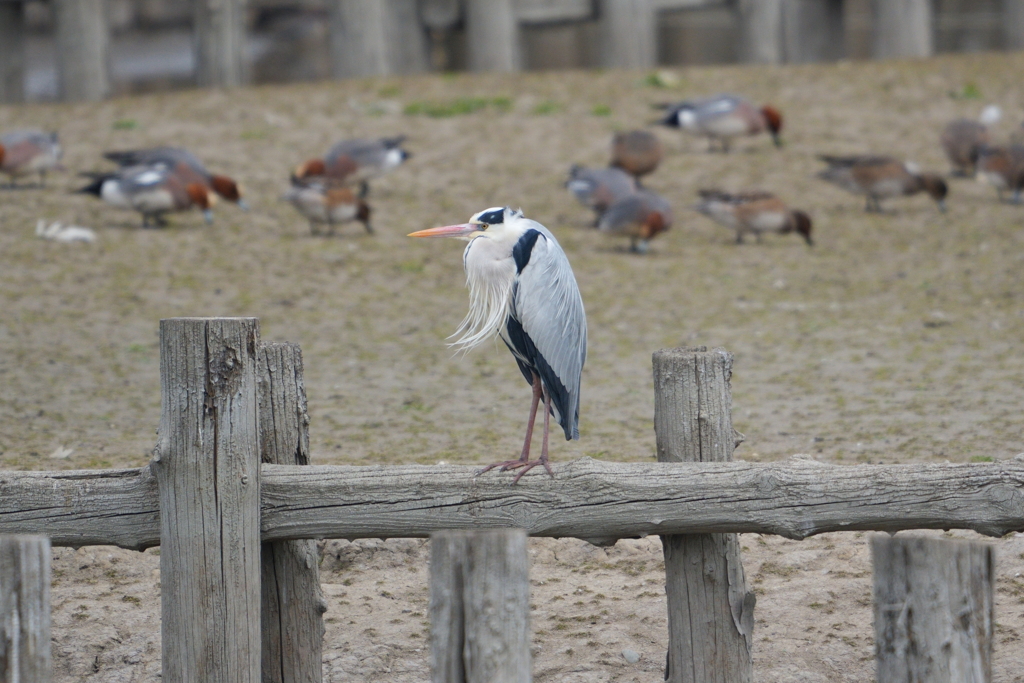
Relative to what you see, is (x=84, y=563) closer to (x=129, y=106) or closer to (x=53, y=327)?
(x=53, y=327)

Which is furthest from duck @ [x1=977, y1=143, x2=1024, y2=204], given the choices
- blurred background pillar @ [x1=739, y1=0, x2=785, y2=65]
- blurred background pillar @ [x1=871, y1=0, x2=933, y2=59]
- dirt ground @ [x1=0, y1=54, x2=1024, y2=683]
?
→ blurred background pillar @ [x1=739, y1=0, x2=785, y2=65]

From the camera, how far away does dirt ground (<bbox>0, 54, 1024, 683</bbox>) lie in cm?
428

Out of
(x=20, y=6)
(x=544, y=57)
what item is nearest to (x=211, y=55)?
(x=20, y=6)

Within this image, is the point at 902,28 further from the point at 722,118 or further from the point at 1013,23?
the point at 722,118

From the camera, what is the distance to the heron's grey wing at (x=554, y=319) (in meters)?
3.46

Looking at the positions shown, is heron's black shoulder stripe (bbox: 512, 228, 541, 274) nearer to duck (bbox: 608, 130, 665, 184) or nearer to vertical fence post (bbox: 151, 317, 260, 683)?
vertical fence post (bbox: 151, 317, 260, 683)

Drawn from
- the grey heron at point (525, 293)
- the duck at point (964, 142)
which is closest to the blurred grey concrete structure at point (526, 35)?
the duck at point (964, 142)

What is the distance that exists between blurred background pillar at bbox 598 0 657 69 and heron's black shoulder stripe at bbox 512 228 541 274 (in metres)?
10.9

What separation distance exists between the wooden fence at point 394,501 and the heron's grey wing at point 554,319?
354mm

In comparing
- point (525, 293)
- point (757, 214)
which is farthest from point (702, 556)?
point (757, 214)

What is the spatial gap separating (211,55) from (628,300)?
7159 mm

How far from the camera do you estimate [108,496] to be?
3.19 m

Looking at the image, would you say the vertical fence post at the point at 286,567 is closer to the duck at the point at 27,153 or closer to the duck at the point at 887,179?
the duck at the point at 27,153

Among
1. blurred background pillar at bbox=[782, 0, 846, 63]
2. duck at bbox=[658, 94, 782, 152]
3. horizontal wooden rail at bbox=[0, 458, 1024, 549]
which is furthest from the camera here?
blurred background pillar at bbox=[782, 0, 846, 63]
